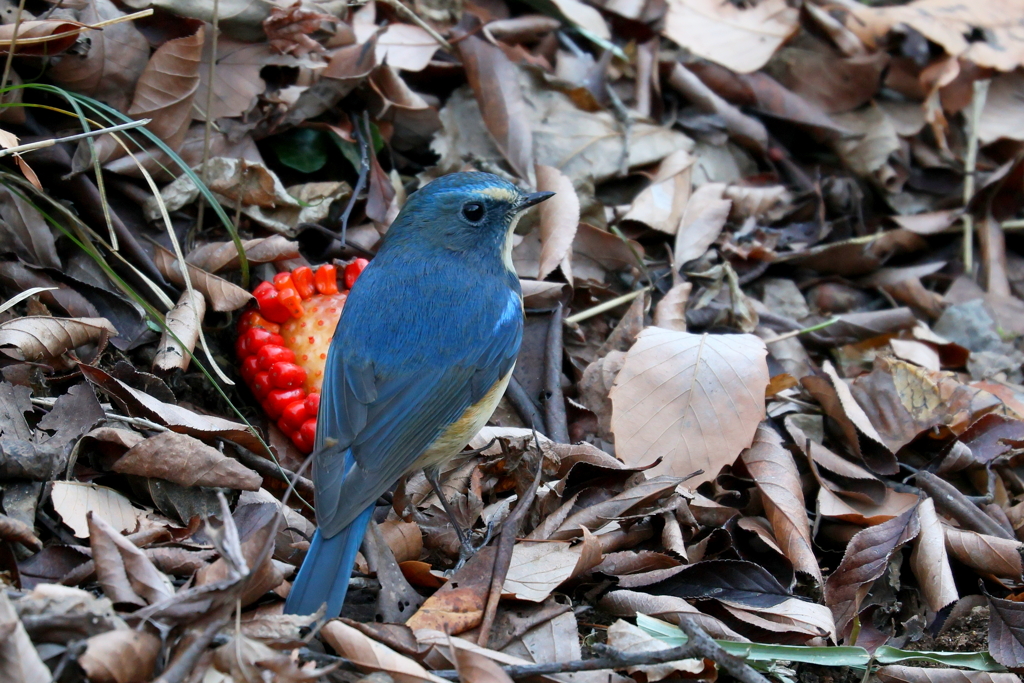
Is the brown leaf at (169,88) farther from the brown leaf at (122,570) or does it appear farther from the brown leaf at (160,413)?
the brown leaf at (122,570)

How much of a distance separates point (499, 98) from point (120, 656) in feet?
11.3

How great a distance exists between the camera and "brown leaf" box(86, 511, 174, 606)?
8.25 feet

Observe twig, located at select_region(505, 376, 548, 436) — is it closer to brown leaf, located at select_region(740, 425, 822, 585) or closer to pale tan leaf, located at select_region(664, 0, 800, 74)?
brown leaf, located at select_region(740, 425, 822, 585)

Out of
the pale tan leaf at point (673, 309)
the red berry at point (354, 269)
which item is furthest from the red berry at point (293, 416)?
the pale tan leaf at point (673, 309)

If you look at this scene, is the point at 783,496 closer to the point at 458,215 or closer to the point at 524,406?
the point at 524,406

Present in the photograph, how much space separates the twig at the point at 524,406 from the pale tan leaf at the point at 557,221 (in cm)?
56

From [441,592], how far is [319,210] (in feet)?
6.94

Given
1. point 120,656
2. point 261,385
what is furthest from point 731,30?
point 120,656

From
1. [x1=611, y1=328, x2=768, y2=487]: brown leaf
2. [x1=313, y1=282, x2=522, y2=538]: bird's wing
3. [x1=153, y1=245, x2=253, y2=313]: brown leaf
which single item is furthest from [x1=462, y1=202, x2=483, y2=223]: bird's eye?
[x1=153, y1=245, x2=253, y2=313]: brown leaf

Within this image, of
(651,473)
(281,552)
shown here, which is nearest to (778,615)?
(651,473)

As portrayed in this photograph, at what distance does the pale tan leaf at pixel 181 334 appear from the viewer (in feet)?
11.6

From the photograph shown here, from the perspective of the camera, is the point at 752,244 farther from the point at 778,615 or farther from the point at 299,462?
the point at 299,462

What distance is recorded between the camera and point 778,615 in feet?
10.3

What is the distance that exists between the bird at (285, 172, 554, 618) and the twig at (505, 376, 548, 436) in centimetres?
36
